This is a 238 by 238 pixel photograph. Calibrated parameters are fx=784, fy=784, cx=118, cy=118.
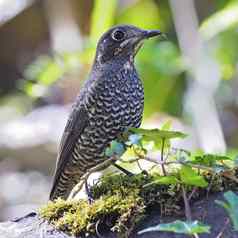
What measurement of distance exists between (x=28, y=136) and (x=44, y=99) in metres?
0.89

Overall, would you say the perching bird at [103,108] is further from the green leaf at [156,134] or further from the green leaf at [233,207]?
the green leaf at [233,207]

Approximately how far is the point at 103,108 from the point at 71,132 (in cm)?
28

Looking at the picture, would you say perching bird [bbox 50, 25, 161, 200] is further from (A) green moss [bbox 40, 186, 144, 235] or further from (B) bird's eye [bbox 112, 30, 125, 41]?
(A) green moss [bbox 40, 186, 144, 235]

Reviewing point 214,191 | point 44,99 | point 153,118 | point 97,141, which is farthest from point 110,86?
point 44,99

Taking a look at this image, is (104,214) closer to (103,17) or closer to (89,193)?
(89,193)

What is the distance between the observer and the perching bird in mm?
4141

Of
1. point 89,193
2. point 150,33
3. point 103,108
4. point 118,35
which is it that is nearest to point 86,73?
point 118,35

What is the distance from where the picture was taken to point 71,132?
4.34m

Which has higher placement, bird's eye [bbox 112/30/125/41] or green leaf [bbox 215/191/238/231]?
bird's eye [bbox 112/30/125/41]

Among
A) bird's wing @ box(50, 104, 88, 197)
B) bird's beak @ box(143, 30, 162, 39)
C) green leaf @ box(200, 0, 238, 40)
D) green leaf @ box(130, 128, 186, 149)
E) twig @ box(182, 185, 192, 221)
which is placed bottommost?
twig @ box(182, 185, 192, 221)

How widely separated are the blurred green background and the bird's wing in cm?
182

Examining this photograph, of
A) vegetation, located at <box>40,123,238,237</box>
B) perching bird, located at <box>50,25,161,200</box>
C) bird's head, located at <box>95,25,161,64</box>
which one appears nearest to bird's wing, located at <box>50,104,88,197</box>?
perching bird, located at <box>50,25,161,200</box>

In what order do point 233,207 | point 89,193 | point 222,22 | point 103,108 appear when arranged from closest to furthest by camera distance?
point 233,207, point 89,193, point 103,108, point 222,22

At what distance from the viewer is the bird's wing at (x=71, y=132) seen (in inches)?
168
